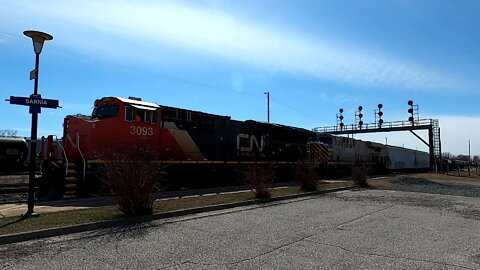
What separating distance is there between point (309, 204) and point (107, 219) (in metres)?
6.43

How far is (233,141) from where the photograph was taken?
1967 centimetres

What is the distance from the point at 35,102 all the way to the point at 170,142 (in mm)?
7464

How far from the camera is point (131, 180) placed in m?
8.76

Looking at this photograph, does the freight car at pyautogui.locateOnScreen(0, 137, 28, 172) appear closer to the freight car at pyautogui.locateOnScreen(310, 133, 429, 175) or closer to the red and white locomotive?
the red and white locomotive

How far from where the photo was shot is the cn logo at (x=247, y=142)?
20.2 metres

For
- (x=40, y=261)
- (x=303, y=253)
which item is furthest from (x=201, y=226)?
(x=40, y=261)

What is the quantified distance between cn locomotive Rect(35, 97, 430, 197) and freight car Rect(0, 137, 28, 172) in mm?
6090

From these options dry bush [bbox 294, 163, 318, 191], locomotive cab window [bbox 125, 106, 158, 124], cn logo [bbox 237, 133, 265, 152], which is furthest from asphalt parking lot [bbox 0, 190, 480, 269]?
cn logo [bbox 237, 133, 265, 152]

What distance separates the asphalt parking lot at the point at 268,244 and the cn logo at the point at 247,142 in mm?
10295

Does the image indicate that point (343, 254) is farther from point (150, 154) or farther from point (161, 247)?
point (150, 154)

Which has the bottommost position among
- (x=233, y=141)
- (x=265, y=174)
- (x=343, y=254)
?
(x=343, y=254)

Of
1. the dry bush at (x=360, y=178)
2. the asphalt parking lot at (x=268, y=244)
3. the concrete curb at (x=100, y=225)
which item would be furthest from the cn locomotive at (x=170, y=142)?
the asphalt parking lot at (x=268, y=244)

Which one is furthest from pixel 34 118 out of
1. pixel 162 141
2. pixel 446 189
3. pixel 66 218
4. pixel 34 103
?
pixel 446 189

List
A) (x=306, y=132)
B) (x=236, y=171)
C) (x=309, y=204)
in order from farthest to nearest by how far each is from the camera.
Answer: (x=306, y=132) < (x=236, y=171) < (x=309, y=204)
